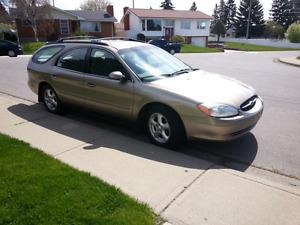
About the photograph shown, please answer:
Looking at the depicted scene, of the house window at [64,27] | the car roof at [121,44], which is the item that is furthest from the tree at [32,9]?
the car roof at [121,44]

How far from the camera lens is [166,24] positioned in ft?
163

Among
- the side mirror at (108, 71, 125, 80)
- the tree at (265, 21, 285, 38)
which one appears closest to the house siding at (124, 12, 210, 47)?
the tree at (265, 21, 285, 38)

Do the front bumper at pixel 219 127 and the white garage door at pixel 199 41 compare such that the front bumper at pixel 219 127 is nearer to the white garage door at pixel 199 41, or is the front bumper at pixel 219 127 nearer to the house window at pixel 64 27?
the house window at pixel 64 27

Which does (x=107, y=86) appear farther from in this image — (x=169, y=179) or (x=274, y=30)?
(x=274, y=30)

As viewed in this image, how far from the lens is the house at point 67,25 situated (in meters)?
37.3

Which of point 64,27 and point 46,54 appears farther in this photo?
point 64,27

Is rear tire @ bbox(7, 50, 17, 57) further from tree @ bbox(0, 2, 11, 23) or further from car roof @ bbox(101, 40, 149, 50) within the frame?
car roof @ bbox(101, 40, 149, 50)

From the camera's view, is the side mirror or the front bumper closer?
the front bumper

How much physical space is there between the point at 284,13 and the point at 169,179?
77.6 metres

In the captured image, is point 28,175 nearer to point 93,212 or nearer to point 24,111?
point 93,212

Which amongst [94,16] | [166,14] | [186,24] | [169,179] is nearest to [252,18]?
[186,24]

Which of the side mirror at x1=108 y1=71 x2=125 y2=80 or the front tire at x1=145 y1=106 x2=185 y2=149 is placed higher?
the side mirror at x1=108 y1=71 x2=125 y2=80

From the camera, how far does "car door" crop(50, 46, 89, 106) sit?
5598 mm

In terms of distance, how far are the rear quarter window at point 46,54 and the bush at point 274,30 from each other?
221 ft
